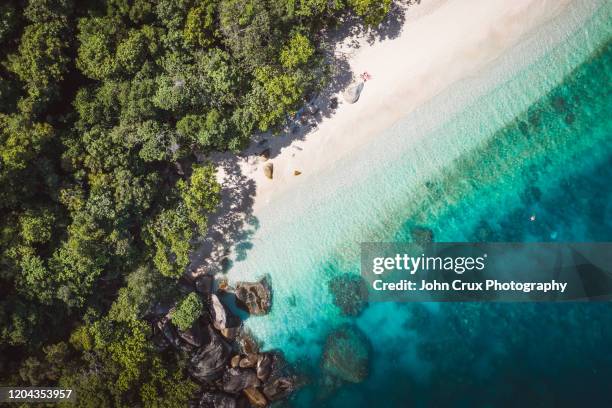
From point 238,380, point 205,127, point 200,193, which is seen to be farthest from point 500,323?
point 205,127

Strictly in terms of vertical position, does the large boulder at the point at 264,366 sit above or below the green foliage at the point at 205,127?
below

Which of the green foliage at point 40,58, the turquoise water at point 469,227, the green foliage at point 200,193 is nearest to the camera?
the green foliage at point 40,58

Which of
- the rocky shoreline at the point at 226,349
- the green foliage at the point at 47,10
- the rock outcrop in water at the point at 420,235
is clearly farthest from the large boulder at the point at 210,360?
the green foliage at the point at 47,10

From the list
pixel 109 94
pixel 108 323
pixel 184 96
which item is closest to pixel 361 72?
pixel 184 96

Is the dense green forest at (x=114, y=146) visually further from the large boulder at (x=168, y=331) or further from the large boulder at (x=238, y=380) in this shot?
the large boulder at (x=238, y=380)

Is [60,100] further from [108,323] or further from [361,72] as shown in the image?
[361,72]

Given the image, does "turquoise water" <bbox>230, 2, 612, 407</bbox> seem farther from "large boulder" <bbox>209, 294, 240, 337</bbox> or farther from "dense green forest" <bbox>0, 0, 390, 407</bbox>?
"dense green forest" <bbox>0, 0, 390, 407</bbox>
